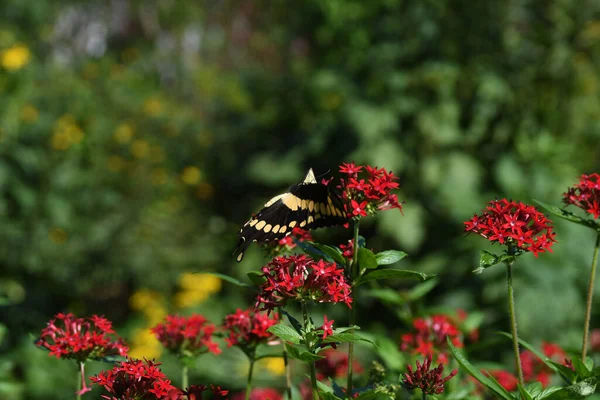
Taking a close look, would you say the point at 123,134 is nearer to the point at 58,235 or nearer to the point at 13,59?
the point at 13,59

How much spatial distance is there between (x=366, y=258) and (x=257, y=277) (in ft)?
0.65

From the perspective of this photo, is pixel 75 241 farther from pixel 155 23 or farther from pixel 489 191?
pixel 155 23

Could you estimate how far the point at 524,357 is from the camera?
170cm

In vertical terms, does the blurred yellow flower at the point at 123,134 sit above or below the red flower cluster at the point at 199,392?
above

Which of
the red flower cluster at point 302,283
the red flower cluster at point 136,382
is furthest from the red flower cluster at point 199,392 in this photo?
the red flower cluster at point 302,283

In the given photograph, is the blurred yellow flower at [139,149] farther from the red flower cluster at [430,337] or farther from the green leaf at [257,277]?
the green leaf at [257,277]

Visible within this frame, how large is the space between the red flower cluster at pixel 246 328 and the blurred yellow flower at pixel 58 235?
304 cm

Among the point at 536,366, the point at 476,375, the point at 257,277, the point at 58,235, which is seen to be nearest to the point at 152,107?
the point at 58,235

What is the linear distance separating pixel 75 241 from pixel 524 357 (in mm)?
3096

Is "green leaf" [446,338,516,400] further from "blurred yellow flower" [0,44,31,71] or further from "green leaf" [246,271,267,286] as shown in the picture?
"blurred yellow flower" [0,44,31,71]

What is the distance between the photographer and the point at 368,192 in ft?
3.69

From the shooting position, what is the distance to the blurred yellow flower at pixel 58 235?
158 inches

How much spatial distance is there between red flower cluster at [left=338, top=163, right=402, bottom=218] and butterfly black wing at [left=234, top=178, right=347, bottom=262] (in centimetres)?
9

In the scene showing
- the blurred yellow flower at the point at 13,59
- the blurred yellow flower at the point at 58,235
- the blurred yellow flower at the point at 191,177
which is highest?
the blurred yellow flower at the point at 13,59
